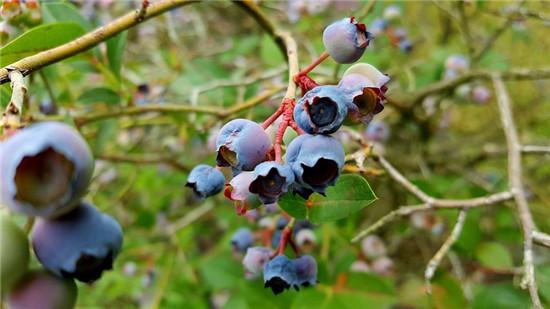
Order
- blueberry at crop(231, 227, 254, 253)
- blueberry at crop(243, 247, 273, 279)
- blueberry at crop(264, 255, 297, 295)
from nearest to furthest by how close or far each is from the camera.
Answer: blueberry at crop(264, 255, 297, 295) → blueberry at crop(243, 247, 273, 279) → blueberry at crop(231, 227, 254, 253)

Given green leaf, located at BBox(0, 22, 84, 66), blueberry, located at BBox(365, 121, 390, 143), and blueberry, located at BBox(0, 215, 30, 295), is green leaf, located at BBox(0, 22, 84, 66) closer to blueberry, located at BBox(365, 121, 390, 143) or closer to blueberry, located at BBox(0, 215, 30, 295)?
blueberry, located at BBox(0, 215, 30, 295)

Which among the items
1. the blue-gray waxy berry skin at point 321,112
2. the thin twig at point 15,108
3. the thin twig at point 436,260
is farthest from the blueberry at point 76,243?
the thin twig at point 436,260

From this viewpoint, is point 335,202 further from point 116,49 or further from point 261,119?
point 261,119

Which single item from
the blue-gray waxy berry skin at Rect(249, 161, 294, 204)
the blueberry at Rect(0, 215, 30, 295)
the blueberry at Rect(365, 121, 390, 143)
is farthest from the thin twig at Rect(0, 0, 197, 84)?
the blueberry at Rect(365, 121, 390, 143)

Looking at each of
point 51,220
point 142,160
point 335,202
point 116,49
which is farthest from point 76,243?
point 142,160

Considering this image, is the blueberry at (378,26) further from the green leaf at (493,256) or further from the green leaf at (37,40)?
the green leaf at (37,40)
